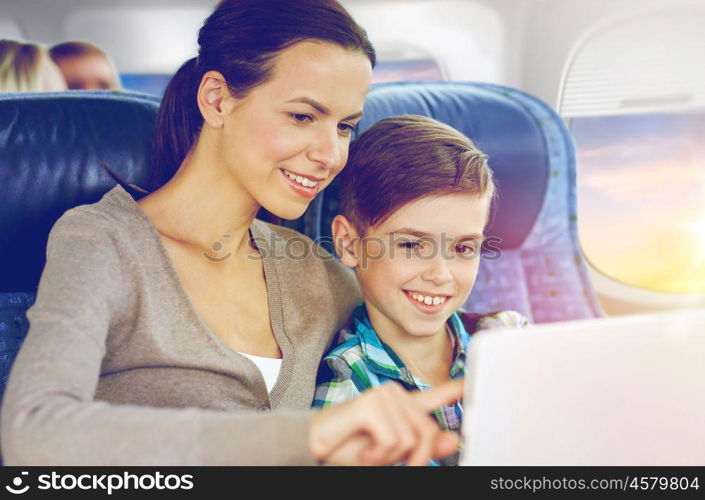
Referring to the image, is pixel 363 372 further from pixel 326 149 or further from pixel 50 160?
pixel 50 160

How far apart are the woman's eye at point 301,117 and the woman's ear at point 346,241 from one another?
215mm

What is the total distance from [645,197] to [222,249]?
151cm

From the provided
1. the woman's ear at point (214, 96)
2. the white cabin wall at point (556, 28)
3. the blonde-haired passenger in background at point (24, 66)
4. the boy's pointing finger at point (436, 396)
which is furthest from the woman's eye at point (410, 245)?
the blonde-haired passenger in background at point (24, 66)

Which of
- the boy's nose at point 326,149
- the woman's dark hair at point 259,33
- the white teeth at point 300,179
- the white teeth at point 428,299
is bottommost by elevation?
the white teeth at point 428,299

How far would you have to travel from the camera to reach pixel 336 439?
73 centimetres

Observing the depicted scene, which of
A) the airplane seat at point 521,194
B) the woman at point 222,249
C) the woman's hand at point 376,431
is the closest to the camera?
the woman's hand at point 376,431

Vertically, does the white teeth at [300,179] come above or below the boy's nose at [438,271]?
above

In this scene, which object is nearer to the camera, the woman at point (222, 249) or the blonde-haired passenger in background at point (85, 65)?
the woman at point (222, 249)

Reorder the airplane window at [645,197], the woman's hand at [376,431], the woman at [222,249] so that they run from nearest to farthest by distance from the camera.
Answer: the woman's hand at [376,431] → the woman at [222,249] → the airplane window at [645,197]

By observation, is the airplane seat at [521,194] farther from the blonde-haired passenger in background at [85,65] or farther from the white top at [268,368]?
the blonde-haired passenger in background at [85,65]

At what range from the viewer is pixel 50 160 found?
1.28m

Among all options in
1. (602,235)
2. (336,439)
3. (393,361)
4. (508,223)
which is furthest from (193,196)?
(602,235)

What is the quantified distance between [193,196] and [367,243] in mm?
315

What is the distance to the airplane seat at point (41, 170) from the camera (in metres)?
1.25
